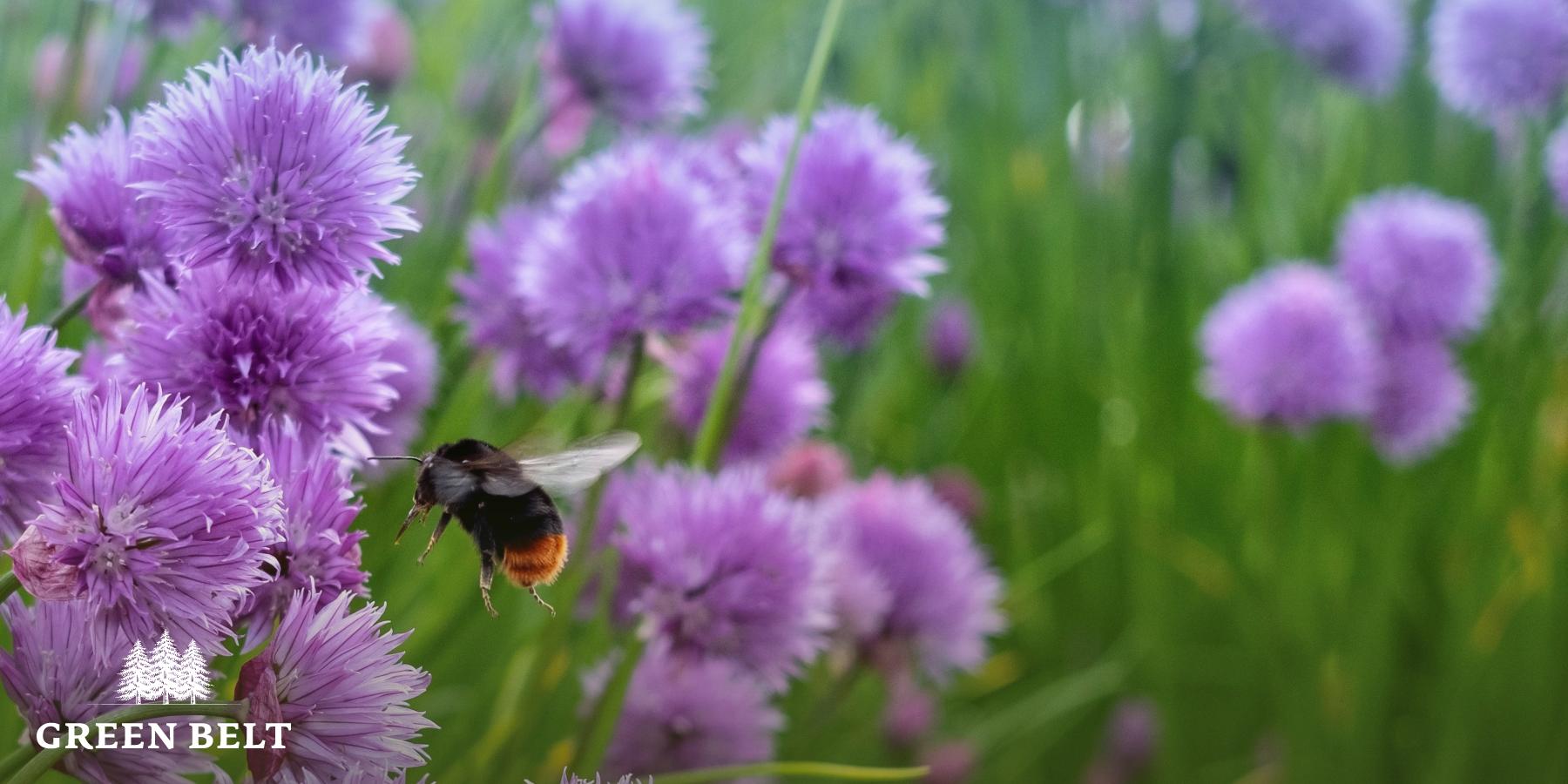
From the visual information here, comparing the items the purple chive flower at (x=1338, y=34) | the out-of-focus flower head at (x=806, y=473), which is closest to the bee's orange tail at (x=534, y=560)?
the out-of-focus flower head at (x=806, y=473)

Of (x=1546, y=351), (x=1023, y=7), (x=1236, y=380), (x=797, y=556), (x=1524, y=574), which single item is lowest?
(x=797, y=556)

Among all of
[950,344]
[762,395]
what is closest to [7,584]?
[762,395]

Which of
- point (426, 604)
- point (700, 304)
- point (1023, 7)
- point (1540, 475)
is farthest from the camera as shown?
point (1023, 7)

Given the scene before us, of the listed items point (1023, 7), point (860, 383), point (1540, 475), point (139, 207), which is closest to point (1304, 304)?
point (1540, 475)

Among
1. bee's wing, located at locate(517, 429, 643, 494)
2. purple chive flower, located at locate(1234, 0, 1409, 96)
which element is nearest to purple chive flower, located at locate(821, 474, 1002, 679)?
bee's wing, located at locate(517, 429, 643, 494)

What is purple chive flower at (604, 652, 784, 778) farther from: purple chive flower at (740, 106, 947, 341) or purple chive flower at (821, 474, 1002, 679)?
purple chive flower at (740, 106, 947, 341)

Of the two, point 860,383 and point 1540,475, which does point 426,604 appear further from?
point 1540,475

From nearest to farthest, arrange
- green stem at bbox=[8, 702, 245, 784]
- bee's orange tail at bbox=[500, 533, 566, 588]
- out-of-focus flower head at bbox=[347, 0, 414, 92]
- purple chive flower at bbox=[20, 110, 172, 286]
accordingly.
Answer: green stem at bbox=[8, 702, 245, 784] < purple chive flower at bbox=[20, 110, 172, 286] < bee's orange tail at bbox=[500, 533, 566, 588] < out-of-focus flower head at bbox=[347, 0, 414, 92]
